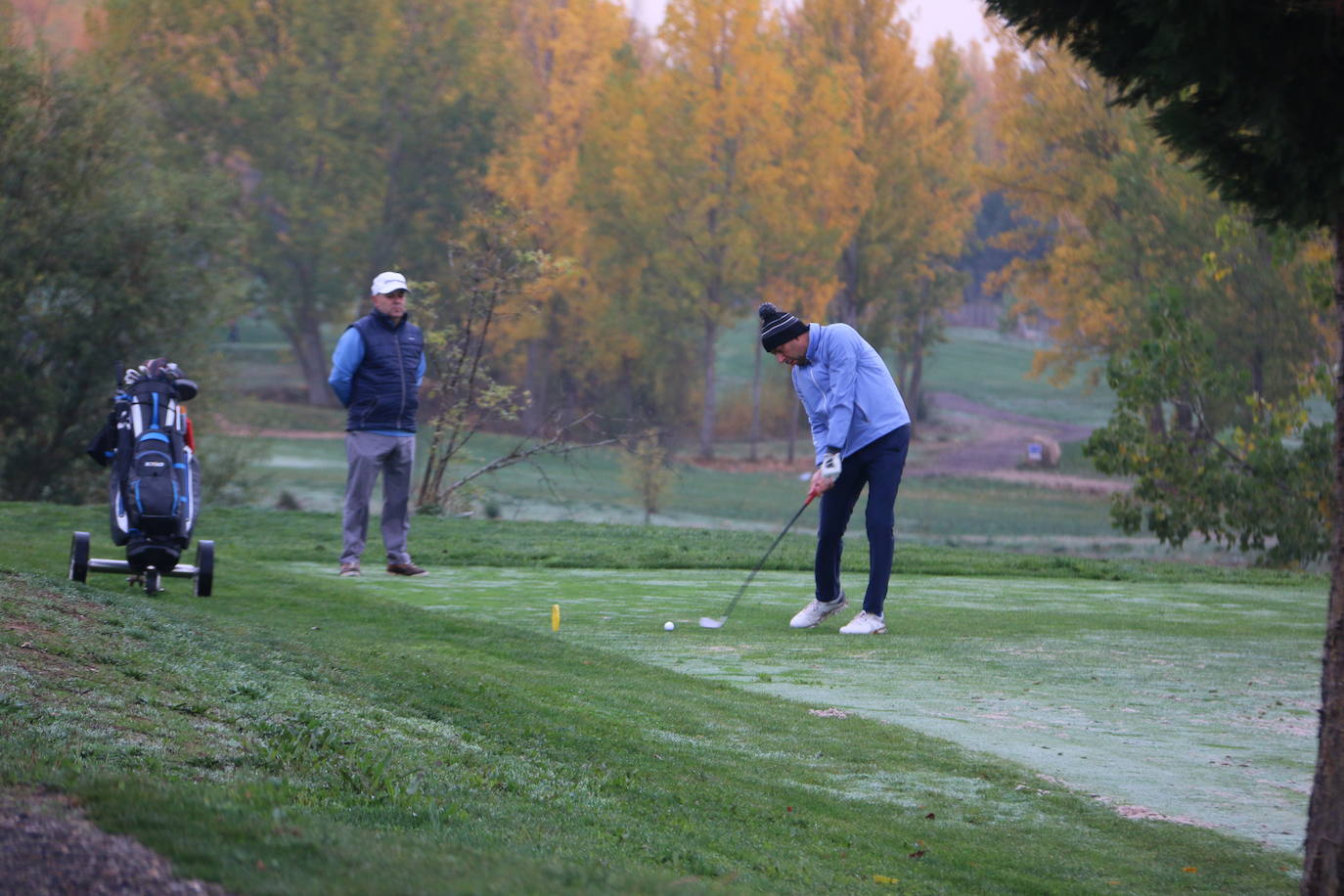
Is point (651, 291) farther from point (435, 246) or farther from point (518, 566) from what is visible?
point (518, 566)

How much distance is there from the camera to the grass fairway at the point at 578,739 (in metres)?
3.98

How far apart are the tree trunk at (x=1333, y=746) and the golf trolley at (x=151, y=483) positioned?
24.1 ft

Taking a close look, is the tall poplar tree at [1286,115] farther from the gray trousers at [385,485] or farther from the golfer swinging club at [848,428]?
the gray trousers at [385,485]

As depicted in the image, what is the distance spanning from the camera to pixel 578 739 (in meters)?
6.12

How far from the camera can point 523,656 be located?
8406 mm

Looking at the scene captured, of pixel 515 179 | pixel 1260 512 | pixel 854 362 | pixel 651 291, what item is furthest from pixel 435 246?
pixel 854 362

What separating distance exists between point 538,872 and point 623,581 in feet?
31.6

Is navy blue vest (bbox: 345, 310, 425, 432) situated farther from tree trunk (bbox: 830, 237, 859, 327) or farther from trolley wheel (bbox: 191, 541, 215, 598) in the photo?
tree trunk (bbox: 830, 237, 859, 327)

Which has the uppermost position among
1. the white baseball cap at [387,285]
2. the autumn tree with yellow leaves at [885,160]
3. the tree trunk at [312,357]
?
the autumn tree with yellow leaves at [885,160]

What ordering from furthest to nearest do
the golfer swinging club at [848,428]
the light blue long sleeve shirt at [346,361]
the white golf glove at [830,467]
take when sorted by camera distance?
the light blue long sleeve shirt at [346,361] → the golfer swinging club at [848,428] → the white golf glove at [830,467]

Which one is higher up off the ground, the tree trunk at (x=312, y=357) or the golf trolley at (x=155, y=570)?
the tree trunk at (x=312, y=357)

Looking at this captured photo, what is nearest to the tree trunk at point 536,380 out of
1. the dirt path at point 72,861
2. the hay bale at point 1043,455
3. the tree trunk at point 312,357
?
the tree trunk at point 312,357

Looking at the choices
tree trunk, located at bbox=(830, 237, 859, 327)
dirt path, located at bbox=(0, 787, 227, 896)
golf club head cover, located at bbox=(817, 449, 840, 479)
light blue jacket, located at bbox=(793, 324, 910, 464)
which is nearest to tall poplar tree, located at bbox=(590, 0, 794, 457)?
A: tree trunk, located at bbox=(830, 237, 859, 327)

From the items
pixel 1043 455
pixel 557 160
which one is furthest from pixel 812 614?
pixel 557 160
